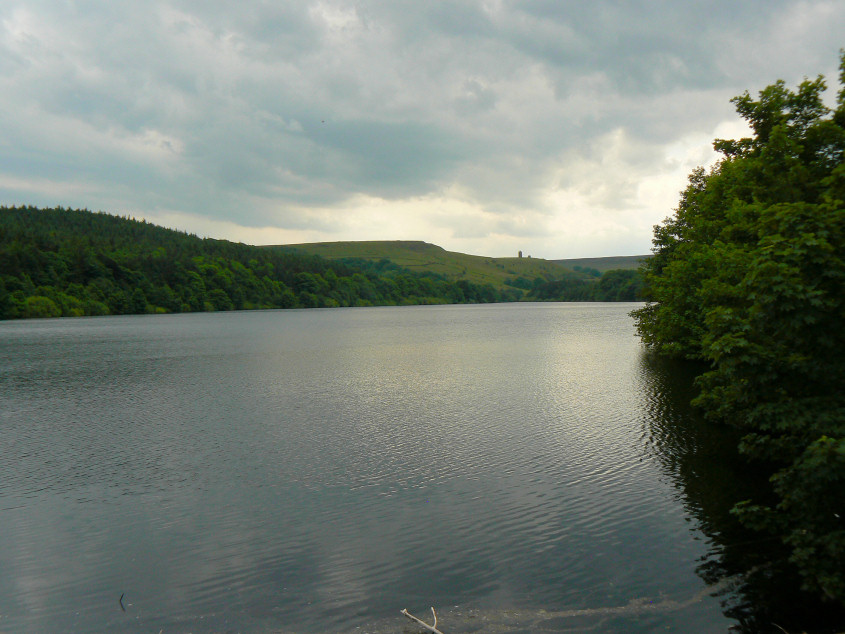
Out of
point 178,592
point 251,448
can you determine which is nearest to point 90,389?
point 251,448

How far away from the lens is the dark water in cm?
1064

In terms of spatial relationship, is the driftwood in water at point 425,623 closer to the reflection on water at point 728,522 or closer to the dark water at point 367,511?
the dark water at point 367,511

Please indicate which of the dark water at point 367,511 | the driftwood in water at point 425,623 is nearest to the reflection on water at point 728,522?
the dark water at point 367,511

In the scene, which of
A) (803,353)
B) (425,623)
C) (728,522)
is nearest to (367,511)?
(425,623)

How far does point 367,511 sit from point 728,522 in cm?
922

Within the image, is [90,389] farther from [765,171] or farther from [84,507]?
[765,171]

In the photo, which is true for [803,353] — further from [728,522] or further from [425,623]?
[425,623]

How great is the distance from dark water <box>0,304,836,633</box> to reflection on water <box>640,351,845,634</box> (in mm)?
Answer: 90

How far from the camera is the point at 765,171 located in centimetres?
1684

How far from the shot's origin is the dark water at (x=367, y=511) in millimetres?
10641

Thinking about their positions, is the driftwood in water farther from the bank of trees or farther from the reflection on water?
the bank of trees

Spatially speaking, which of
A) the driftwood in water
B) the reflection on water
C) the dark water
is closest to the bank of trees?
the reflection on water

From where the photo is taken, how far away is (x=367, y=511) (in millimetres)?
15250

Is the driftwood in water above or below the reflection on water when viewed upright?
below
